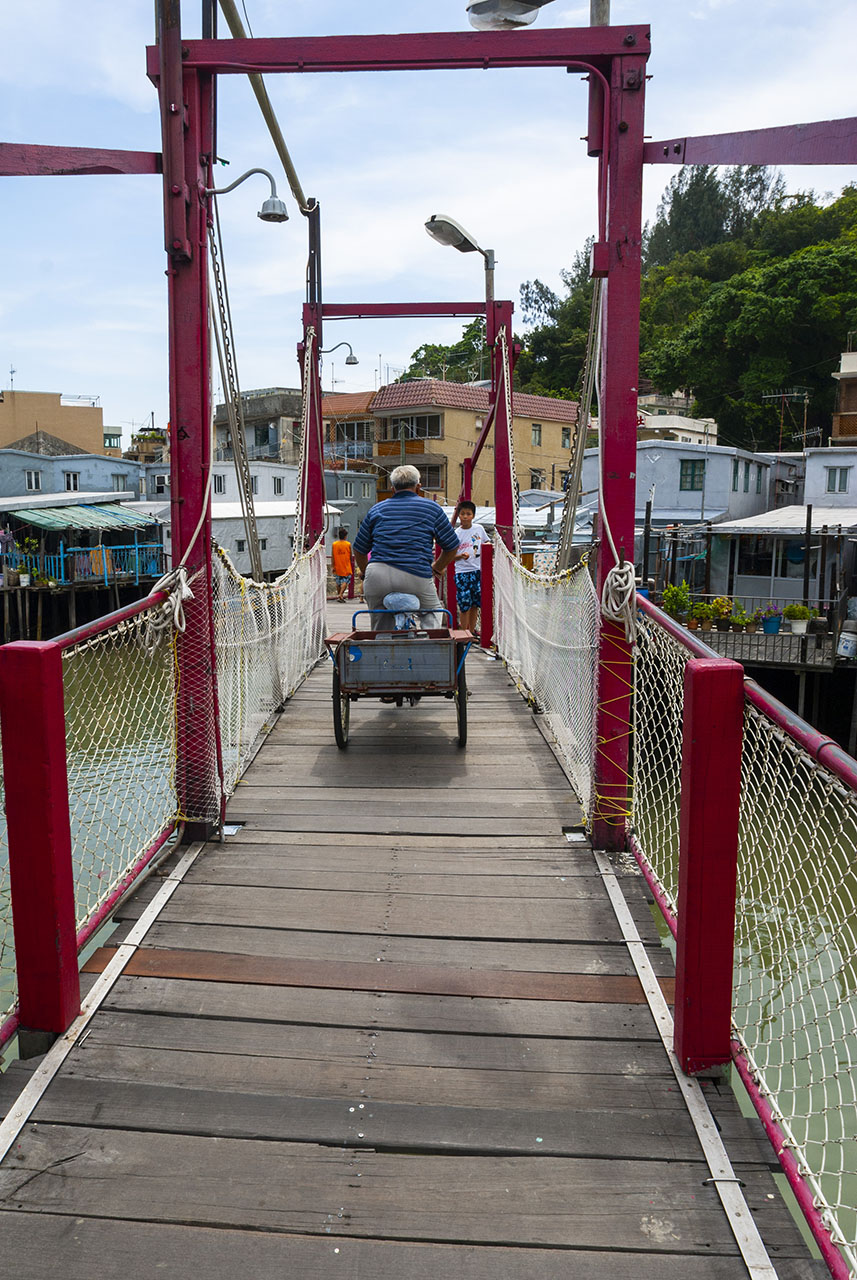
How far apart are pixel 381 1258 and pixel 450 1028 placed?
2.65 ft

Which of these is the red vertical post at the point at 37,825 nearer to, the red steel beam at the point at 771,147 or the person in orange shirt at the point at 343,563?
the red steel beam at the point at 771,147

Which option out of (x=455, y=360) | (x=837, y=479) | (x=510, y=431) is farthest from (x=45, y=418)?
(x=510, y=431)

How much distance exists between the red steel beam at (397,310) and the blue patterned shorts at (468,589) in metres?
2.86

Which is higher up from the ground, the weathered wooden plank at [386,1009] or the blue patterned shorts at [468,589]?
the blue patterned shorts at [468,589]

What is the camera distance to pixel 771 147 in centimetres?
335

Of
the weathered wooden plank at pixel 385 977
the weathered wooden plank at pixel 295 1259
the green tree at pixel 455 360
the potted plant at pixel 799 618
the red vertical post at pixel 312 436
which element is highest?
the green tree at pixel 455 360

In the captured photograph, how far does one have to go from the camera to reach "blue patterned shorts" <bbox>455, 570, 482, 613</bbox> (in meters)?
9.99

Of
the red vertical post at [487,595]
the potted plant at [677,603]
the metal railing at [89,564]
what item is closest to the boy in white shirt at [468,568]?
the red vertical post at [487,595]

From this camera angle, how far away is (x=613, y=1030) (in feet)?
8.88

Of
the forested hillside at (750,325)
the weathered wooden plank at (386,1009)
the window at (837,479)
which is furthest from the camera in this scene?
the forested hillside at (750,325)

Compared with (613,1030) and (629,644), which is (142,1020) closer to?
(613,1030)

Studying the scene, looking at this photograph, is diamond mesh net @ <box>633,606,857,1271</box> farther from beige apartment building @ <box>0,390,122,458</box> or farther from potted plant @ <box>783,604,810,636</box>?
beige apartment building @ <box>0,390,122,458</box>

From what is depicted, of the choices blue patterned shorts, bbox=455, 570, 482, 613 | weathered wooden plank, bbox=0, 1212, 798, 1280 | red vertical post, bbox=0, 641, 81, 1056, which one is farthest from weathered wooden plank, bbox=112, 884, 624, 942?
blue patterned shorts, bbox=455, 570, 482, 613

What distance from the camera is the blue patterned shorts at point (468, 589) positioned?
999 centimetres
